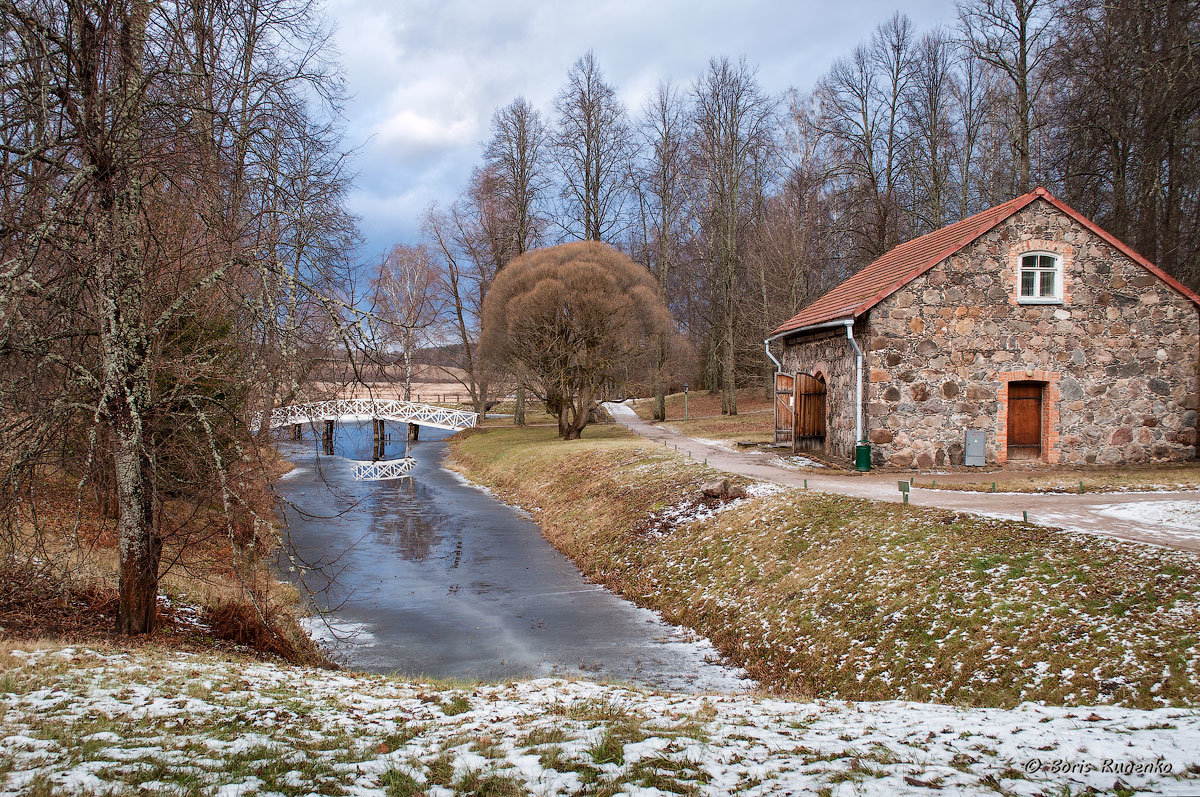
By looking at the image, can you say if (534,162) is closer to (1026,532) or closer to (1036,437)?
(1036,437)

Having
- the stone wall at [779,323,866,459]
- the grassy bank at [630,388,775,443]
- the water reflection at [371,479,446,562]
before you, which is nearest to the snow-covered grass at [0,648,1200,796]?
the water reflection at [371,479,446,562]

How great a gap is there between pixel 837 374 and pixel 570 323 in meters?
13.1

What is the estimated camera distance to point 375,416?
12469 millimetres

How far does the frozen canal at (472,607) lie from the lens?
29.0ft

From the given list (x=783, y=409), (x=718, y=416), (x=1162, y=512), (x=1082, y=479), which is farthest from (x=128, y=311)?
(x=718, y=416)

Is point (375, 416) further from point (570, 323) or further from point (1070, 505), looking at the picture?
point (570, 323)

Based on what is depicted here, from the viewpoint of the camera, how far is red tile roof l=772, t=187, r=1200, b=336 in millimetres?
15789

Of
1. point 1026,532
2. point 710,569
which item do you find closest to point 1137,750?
point 1026,532

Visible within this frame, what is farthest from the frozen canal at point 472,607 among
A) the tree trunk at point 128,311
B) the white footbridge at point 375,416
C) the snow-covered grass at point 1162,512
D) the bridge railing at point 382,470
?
the snow-covered grass at point 1162,512

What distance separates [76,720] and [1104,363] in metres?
18.9

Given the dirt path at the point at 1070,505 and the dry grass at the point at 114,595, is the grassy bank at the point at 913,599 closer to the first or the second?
the dirt path at the point at 1070,505

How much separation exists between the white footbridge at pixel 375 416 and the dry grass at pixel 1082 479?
10.8 m

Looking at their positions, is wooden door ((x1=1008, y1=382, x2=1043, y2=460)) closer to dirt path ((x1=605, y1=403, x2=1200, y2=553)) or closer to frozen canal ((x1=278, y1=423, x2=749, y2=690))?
dirt path ((x1=605, y1=403, x2=1200, y2=553))

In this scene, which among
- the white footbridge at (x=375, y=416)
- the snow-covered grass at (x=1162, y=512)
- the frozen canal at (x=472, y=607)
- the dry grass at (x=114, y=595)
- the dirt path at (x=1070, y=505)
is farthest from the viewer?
the snow-covered grass at (x=1162, y=512)
